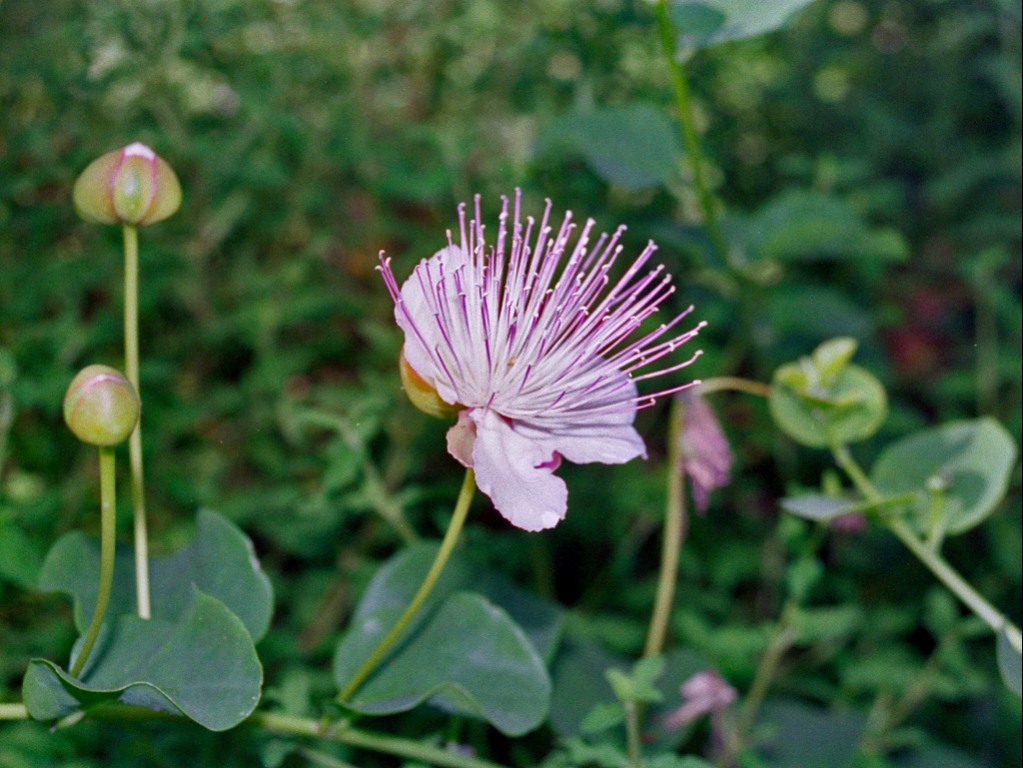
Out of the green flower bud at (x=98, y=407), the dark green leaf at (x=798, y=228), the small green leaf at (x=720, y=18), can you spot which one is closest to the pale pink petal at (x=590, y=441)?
the green flower bud at (x=98, y=407)

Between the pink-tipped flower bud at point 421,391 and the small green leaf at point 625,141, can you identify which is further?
the small green leaf at point 625,141

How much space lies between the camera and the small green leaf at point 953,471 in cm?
111

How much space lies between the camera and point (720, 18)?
3.75ft

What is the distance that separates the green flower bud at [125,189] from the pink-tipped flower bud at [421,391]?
0.89ft

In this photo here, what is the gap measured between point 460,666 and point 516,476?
214 millimetres

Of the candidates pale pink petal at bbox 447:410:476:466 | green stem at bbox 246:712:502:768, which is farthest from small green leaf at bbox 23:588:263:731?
pale pink petal at bbox 447:410:476:466

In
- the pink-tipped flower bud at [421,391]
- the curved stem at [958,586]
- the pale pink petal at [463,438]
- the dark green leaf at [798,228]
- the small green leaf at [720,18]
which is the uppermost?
the small green leaf at [720,18]

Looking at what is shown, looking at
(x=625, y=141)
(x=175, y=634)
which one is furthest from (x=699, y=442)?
(x=175, y=634)

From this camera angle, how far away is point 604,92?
71.7 inches

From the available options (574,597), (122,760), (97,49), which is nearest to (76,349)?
(97,49)

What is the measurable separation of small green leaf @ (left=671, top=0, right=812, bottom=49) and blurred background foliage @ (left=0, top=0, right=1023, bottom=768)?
0.27 metres

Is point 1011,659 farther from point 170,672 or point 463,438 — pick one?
point 170,672

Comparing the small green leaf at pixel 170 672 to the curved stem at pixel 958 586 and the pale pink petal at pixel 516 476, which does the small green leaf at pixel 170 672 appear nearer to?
the pale pink petal at pixel 516 476

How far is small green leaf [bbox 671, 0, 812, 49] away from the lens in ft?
3.55
